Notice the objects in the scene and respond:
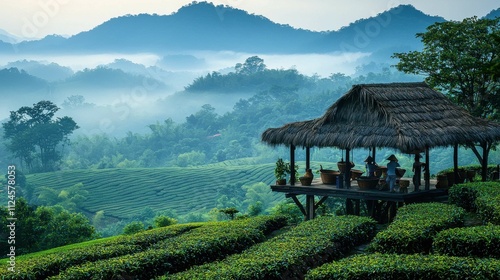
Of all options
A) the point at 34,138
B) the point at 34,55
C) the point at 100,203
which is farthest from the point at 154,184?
the point at 34,55

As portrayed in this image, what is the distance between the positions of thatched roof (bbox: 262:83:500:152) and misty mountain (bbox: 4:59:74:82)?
16265cm

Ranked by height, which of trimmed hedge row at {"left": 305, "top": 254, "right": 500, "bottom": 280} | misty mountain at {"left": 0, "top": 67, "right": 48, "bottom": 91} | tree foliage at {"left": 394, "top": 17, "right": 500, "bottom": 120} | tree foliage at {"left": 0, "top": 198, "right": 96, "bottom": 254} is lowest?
tree foliage at {"left": 0, "top": 198, "right": 96, "bottom": 254}

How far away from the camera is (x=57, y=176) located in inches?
3157

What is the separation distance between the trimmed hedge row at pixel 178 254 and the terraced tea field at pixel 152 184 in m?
57.3

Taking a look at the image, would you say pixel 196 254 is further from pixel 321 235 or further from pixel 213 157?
pixel 213 157

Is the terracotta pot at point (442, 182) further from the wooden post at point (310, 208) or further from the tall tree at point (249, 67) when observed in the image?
the tall tree at point (249, 67)

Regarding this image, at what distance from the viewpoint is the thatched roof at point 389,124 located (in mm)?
17734

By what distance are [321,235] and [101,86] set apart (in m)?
151

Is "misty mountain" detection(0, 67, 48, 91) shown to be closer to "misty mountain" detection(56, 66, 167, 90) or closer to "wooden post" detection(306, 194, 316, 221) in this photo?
"misty mountain" detection(56, 66, 167, 90)

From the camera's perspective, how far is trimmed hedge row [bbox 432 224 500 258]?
11266 millimetres

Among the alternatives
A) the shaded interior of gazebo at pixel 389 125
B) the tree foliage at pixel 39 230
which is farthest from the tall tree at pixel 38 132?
the shaded interior of gazebo at pixel 389 125

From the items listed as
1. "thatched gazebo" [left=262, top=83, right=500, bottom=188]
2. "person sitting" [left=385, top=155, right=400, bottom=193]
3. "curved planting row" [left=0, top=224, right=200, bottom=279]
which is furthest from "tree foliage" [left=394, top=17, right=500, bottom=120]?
"curved planting row" [left=0, top=224, right=200, bottom=279]

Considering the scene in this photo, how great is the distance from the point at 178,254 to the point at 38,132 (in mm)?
75435

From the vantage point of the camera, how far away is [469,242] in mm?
11516
